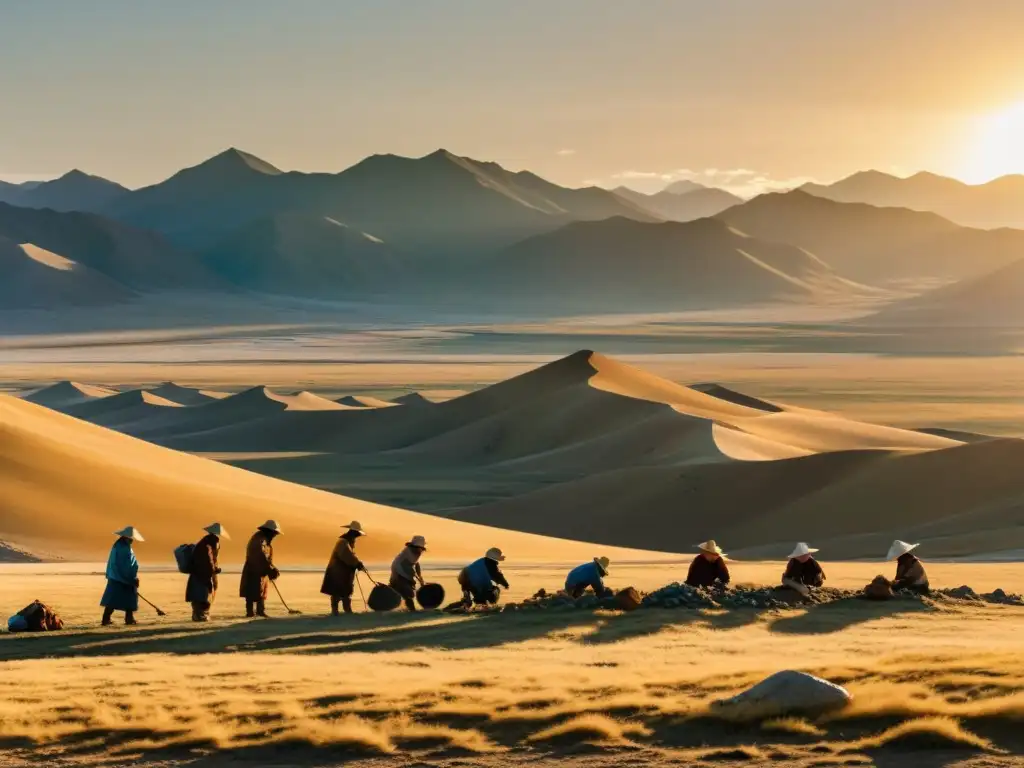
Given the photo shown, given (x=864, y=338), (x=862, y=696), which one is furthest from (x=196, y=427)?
(x=864, y=338)

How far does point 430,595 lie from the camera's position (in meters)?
18.6

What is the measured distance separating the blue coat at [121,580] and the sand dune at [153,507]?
11174mm

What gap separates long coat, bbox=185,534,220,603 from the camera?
17.7 metres

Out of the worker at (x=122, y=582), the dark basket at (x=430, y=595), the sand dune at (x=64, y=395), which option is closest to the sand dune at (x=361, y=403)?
the sand dune at (x=64, y=395)

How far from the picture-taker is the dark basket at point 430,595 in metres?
18.6

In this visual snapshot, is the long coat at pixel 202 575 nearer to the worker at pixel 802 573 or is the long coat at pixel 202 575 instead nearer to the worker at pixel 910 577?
the worker at pixel 802 573

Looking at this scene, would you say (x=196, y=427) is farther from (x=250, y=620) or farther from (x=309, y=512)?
(x=250, y=620)

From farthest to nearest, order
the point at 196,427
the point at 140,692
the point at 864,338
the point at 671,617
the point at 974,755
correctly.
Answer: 1. the point at 864,338
2. the point at 196,427
3. the point at 671,617
4. the point at 140,692
5. the point at 974,755

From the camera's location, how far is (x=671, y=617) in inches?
678

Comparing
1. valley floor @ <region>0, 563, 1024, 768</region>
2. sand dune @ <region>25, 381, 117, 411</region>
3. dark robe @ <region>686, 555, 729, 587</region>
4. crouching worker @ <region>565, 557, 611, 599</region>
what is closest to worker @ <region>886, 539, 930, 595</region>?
valley floor @ <region>0, 563, 1024, 768</region>

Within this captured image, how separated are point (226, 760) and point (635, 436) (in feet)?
182

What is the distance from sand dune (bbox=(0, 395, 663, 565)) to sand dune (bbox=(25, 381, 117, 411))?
52.2 meters

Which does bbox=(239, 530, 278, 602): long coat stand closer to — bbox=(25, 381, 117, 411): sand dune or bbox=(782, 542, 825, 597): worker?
bbox=(782, 542, 825, 597): worker

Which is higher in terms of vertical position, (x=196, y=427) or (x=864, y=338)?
(x=864, y=338)
